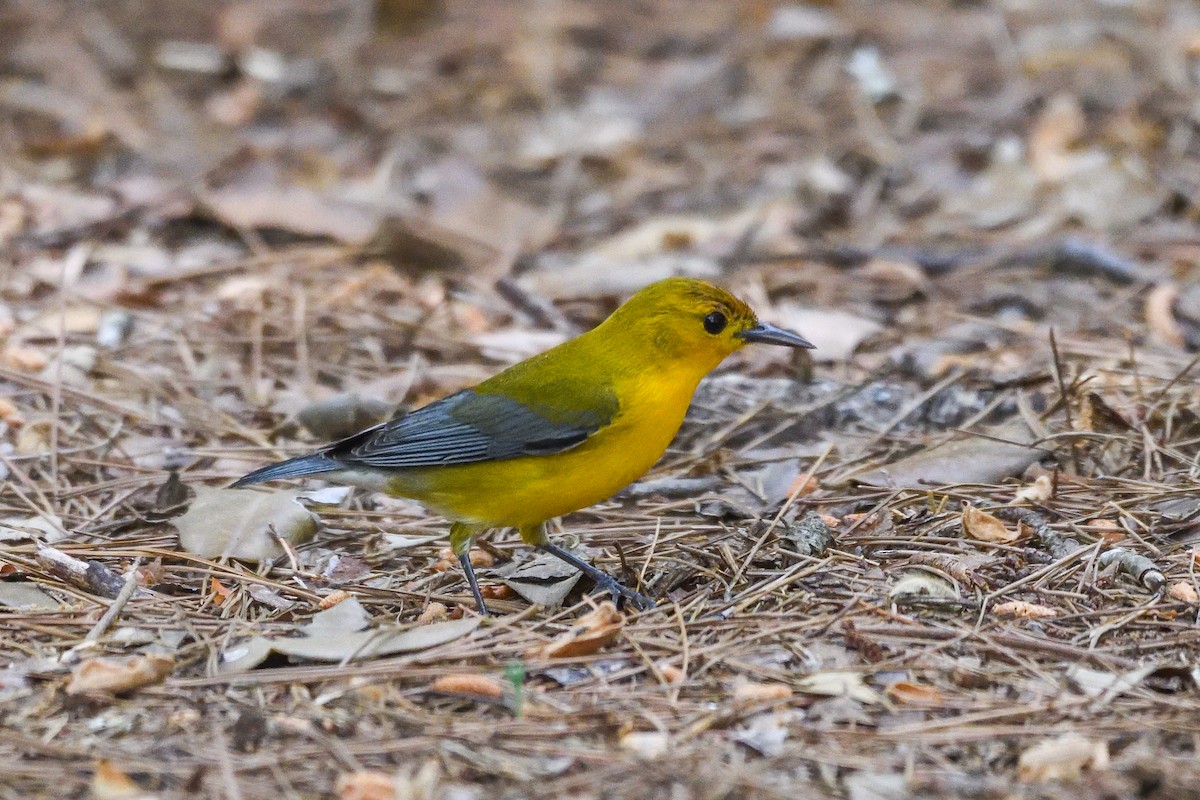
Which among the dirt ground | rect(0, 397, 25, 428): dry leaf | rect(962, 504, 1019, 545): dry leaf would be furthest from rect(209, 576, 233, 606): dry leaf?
rect(962, 504, 1019, 545): dry leaf

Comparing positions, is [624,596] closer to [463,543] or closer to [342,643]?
[463,543]

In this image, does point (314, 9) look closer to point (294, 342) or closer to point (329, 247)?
point (329, 247)

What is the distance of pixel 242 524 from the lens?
459cm

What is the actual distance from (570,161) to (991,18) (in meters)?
3.93

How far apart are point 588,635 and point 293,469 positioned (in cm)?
140

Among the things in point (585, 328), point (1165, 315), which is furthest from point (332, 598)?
point (1165, 315)

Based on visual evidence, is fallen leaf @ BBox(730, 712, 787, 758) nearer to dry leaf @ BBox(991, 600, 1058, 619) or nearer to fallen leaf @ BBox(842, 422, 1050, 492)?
dry leaf @ BBox(991, 600, 1058, 619)

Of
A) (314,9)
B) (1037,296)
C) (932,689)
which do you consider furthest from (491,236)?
(932,689)

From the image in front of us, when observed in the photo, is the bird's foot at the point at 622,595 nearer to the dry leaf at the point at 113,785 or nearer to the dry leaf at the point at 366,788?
the dry leaf at the point at 366,788

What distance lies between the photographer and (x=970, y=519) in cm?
434

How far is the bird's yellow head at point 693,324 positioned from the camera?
453cm

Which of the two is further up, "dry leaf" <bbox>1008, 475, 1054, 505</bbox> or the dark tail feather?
the dark tail feather

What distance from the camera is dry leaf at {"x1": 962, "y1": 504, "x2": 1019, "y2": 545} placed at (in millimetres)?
4312

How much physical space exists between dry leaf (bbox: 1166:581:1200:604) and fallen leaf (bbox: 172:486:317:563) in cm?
275
